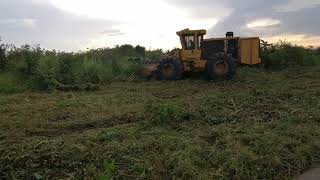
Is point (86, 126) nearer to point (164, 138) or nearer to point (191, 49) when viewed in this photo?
point (164, 138)

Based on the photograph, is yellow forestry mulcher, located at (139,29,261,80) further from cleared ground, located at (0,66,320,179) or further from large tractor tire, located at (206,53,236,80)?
cleared ground, located at (0,66,320,179)

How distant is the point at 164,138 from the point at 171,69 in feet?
31.8

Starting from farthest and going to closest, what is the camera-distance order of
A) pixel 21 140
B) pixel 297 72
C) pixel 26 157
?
1. pixel 297 72
2. pixel 21 140
3. pixel 26 157

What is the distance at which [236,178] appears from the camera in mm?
5547

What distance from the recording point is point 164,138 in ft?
21.9

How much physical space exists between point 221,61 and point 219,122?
8079 millimetres

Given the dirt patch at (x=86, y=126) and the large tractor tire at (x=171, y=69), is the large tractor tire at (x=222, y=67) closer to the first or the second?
the large tractor tire at (x=171, y=69)

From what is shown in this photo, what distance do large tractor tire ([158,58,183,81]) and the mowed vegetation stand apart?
4.18 metres

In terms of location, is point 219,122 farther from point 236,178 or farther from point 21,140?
point 21,140

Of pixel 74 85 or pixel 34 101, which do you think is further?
pixel 74 85

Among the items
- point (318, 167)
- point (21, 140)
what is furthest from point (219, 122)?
point (21, 140)

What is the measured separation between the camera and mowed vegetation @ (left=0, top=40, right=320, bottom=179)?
570 cm

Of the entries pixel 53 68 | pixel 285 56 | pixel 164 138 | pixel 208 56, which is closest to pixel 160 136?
pixel 164 138

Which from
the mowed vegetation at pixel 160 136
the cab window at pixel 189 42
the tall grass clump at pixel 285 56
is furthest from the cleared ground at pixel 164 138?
the tall grass clump at pixel 285 56
